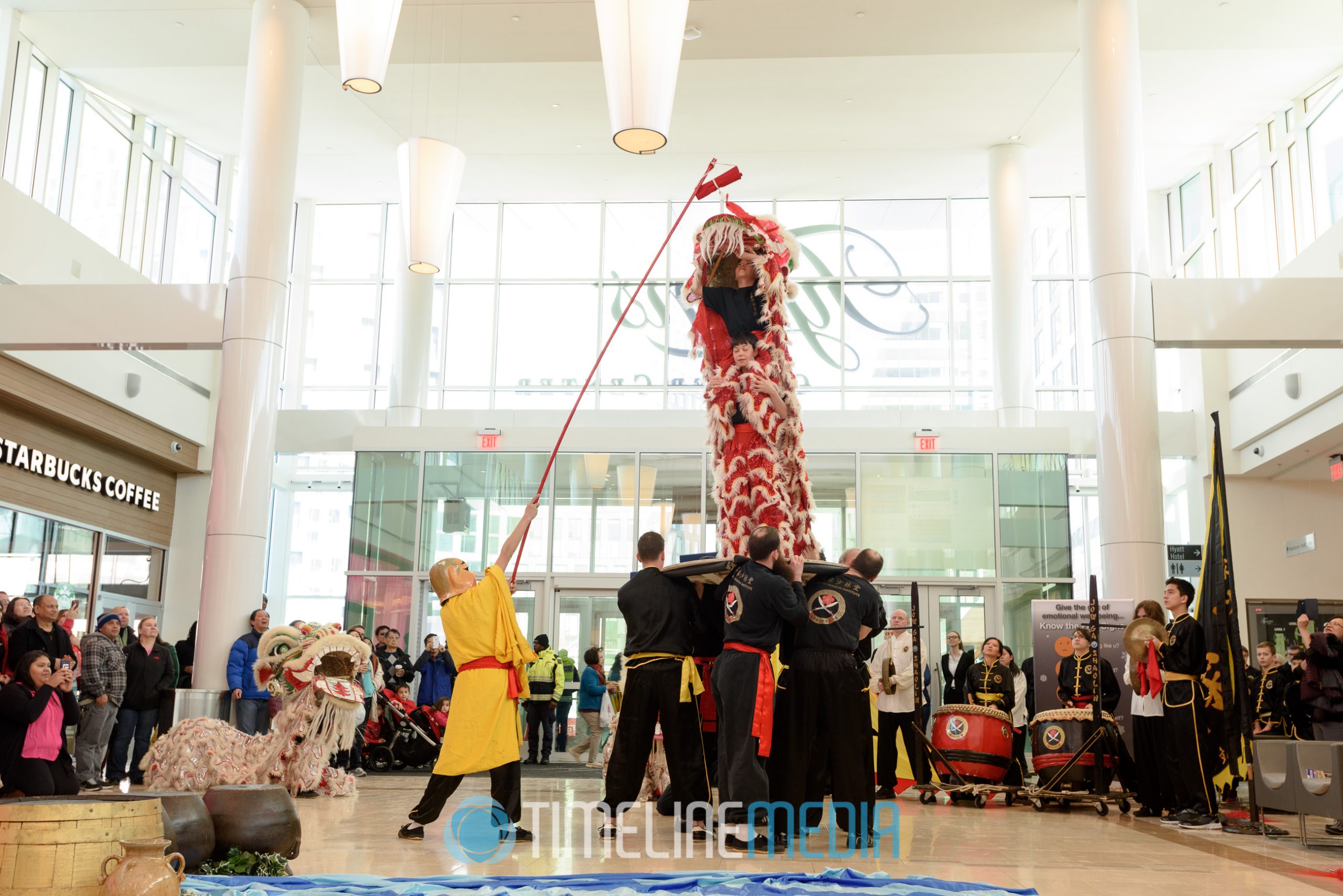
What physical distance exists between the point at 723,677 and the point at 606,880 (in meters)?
1.41

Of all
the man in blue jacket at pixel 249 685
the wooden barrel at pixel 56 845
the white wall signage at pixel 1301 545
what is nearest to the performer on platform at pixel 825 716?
the wooden barrel at pixel 56 845

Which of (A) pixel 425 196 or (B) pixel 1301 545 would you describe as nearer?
(A) pixel 425 196

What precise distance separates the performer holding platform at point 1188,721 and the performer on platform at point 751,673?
10.8ft

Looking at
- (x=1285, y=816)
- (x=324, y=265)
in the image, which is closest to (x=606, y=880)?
(x=1285, y=816)

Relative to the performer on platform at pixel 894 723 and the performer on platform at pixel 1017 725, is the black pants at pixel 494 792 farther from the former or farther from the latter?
the performer on platform at pixel 1017 725

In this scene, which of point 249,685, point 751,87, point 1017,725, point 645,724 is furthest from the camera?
point 751,87

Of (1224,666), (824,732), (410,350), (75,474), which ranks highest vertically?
(410,350)

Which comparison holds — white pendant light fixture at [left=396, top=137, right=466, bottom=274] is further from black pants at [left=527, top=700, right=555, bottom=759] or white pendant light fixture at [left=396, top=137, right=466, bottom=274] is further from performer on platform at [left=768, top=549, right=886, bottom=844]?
performer on platform at [left=768, top=549, right=886, bottom=844]

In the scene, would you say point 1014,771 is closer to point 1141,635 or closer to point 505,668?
point 1141,635

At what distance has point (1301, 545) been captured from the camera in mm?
16453

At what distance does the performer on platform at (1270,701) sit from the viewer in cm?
927

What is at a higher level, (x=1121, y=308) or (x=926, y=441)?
(x=1121, y=308)

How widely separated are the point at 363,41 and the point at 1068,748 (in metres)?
7.80

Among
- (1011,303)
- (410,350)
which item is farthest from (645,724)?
(410,350)
